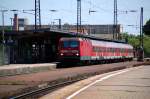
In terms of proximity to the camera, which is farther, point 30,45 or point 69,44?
point 30,45

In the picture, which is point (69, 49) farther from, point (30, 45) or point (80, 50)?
point (30, 45)

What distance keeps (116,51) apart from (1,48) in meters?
30.7

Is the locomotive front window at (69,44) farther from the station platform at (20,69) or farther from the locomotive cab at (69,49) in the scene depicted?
the station platform at (20,69)

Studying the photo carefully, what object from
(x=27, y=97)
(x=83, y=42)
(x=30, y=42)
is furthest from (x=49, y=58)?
(x=27, y=97)

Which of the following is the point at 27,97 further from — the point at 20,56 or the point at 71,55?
the point at 20,56

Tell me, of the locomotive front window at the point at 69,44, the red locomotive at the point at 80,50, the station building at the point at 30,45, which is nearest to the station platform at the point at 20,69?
the station building at the point at 30,45

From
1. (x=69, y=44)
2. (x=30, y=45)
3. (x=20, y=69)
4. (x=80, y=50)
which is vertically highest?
(x=69, y=44)

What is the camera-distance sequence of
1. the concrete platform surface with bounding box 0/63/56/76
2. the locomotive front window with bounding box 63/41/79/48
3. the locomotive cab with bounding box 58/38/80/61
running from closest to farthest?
the concrete platform surface with bounding box 0/63/56/76, the locomotive cab with bounding box 58/38/80/61, the locomotive front window with bounding box 63/41/79/48

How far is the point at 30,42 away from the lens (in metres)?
61.3

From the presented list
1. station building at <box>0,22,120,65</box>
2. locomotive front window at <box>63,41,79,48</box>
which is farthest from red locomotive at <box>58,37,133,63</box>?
station building at <box>0,22,120,65</box>

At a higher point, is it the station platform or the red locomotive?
the red locomotive

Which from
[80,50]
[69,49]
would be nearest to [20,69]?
[80,50]

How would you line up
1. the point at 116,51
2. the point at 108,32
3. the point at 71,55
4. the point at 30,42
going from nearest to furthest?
the point at 71,55 < the point at 30,42 < the point at 116,51 < the point at 108,32

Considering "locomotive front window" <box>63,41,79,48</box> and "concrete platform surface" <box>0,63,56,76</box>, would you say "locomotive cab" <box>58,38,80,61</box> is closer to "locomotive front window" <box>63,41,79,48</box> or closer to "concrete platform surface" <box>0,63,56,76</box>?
"locomotive front window" <box>63,41,79,48</box>
